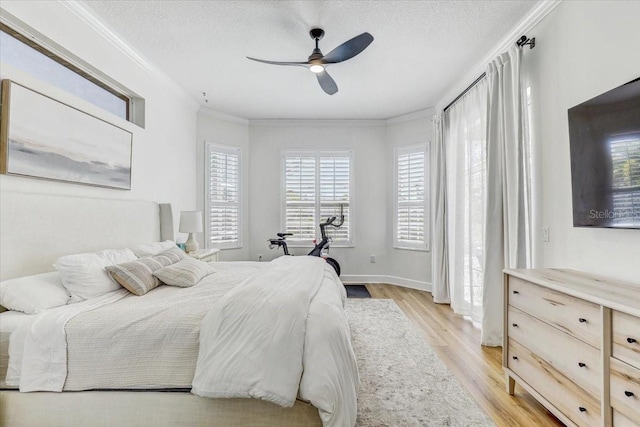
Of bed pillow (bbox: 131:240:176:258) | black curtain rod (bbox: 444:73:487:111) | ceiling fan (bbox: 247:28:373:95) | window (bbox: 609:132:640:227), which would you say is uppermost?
black curtain rod (bbox: 444:73:487:111)

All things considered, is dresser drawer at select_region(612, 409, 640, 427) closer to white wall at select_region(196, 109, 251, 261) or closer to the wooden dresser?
the wooden dresser

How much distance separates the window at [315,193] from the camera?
223 inches

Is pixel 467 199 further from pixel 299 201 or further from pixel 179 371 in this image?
pixel 179 371

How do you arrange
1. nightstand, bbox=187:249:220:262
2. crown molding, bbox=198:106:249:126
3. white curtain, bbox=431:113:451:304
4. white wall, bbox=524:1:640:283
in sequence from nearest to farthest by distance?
white wall, bbox=524:1:640:283 < nightstand, bbox=187:249:220:262 < white curtain, bbox=431:113:451:304 < crown molding, bbox=198:106:249:126

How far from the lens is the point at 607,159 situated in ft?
6.02

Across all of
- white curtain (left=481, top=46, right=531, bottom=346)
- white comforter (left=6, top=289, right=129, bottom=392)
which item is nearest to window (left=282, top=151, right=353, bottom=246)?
white curtain (left=481, top=46, right=531, bottom=346)

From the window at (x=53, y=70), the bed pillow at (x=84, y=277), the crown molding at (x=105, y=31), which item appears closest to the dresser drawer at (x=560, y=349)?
the bed pillow at (x=84, y=277)

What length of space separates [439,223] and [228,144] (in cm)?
369

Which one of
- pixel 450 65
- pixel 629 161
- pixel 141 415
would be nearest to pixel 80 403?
pixel 141 415

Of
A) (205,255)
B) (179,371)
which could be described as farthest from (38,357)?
(205,255)

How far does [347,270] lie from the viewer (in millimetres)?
5680

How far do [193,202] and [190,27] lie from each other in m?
2.64

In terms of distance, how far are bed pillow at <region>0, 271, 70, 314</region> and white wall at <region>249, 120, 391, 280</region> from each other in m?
3.76

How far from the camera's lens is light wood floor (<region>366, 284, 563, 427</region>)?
6.56ft
